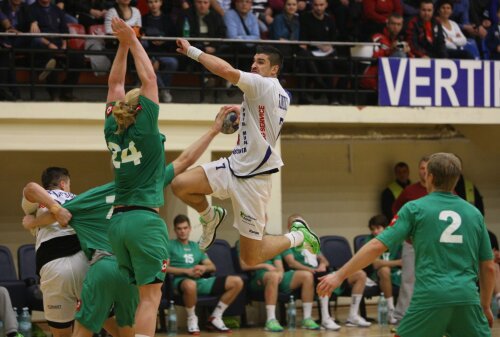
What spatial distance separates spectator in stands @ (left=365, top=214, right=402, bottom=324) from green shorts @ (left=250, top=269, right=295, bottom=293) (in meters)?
1.32

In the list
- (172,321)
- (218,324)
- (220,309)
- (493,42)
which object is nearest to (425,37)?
(493,42)

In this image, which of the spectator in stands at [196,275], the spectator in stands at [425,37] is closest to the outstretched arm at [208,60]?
the spectator in stands at [196,275]

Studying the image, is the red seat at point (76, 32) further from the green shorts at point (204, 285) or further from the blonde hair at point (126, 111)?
the blonde hair at point (126, 111)

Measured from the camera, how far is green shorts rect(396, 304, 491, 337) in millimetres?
5758

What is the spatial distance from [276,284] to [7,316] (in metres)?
3.64

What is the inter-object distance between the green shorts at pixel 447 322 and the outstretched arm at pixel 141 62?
2.47m

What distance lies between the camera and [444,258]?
5.86 metres

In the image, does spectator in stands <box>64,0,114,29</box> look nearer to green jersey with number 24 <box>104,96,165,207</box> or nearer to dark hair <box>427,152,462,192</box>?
green jersey with number 24 <box>104,96,165,207</box>

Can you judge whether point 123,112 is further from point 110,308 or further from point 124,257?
point 110,308

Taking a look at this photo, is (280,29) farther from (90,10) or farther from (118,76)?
(118,76)

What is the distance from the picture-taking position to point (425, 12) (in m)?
15.1

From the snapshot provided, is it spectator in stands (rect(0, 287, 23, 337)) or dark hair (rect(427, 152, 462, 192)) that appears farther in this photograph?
spectator in stands (rect(0, 287, 23, 337))

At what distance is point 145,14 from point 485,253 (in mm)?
9078

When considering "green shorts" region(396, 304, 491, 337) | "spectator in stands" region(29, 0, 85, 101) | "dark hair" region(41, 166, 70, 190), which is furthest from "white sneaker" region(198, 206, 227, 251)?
"spectator in stands" region(29, 0, 85, 101)
